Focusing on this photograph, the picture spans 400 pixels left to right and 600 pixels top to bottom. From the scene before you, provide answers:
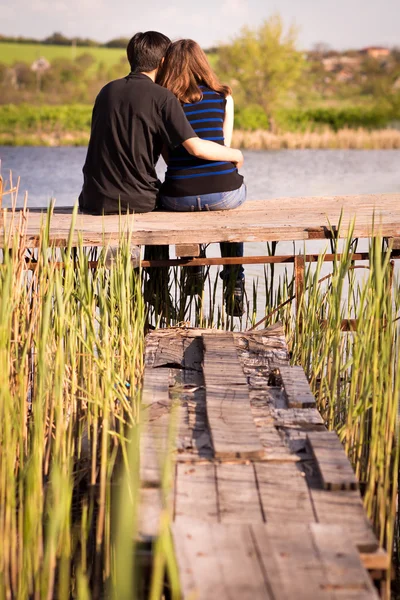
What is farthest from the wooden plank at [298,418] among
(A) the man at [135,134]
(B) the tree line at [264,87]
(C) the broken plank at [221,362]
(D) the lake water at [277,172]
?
(B) the tree line at [264,87]

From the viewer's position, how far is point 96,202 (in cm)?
428

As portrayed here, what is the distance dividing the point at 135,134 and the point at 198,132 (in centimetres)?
30

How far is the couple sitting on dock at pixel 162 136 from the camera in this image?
4.12m

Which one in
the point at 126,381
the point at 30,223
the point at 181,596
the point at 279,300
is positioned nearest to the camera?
the point at 181,596

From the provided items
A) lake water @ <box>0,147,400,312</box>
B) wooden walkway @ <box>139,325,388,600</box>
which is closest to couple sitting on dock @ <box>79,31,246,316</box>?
wooden walkway @ <box>139,325,388,600</box>

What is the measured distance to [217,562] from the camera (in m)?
1.91

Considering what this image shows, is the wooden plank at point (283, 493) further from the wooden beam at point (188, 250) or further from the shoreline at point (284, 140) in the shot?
the shoreline at point (284, 140)

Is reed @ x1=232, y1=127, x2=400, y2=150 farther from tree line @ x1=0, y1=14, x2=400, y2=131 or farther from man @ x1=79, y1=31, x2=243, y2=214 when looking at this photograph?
man @ x1=79, y1=31, x2=243, y2=214

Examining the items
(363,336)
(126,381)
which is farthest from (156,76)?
(363,336)

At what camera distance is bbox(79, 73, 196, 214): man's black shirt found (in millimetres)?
4102

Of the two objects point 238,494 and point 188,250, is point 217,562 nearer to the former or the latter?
point 238,494

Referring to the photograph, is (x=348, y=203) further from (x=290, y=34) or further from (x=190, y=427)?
(x=290, y=34)

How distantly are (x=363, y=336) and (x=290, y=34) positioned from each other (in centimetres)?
3714

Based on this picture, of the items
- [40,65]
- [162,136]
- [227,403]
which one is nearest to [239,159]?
[162,136]
